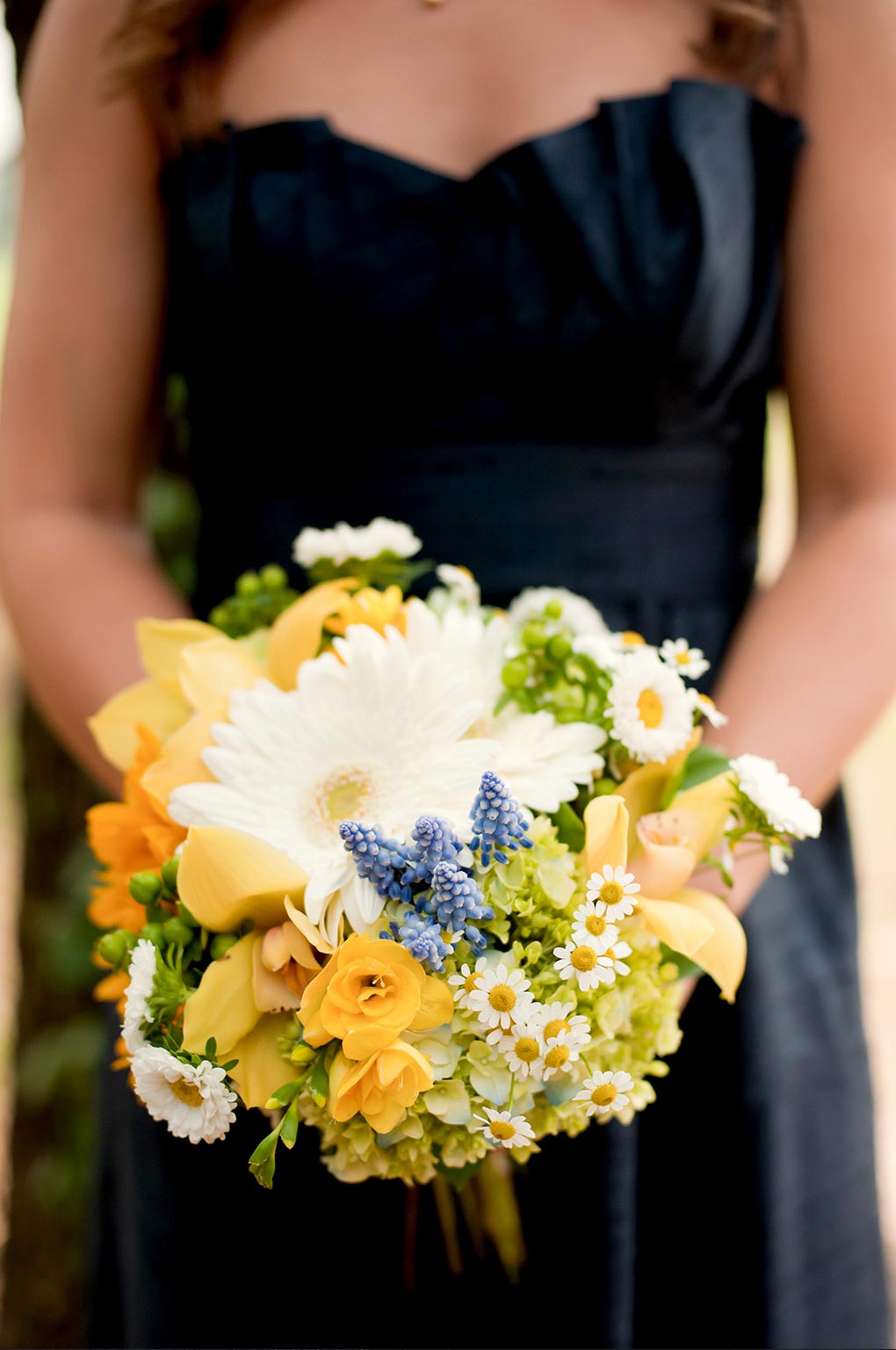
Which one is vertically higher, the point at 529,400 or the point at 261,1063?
the point at 529,400

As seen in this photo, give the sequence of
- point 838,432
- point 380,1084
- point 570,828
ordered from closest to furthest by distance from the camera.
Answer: point 380,1084 < point 570,828 < point 838,432

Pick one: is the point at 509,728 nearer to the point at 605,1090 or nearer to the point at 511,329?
the point at 605,1090

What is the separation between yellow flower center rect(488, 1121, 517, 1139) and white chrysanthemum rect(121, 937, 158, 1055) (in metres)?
0.21

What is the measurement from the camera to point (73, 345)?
1100mm

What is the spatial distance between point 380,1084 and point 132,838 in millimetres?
287

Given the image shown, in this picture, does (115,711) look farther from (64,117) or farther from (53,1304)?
(53,1304)

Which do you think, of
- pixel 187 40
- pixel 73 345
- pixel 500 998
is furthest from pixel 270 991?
pixel 187 40

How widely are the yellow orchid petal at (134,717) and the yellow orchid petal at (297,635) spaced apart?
0.26 ft

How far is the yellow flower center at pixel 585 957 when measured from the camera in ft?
2.04

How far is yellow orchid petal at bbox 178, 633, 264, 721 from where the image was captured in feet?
2.52

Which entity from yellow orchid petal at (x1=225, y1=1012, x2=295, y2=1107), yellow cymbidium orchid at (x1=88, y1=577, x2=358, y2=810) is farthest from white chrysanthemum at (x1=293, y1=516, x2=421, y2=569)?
yellow orchid petal at (x1=225, y1=1012, x2=295, y2=1107)

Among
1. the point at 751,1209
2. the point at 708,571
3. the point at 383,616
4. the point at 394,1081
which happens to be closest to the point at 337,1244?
the point at 751,1209

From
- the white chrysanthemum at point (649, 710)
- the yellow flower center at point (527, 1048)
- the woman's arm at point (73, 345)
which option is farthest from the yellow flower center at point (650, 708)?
the woman's arm at point (73, 345)

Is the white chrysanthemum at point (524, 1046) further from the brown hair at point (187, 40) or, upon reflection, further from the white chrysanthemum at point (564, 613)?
the brown hair at point (187, 40)
